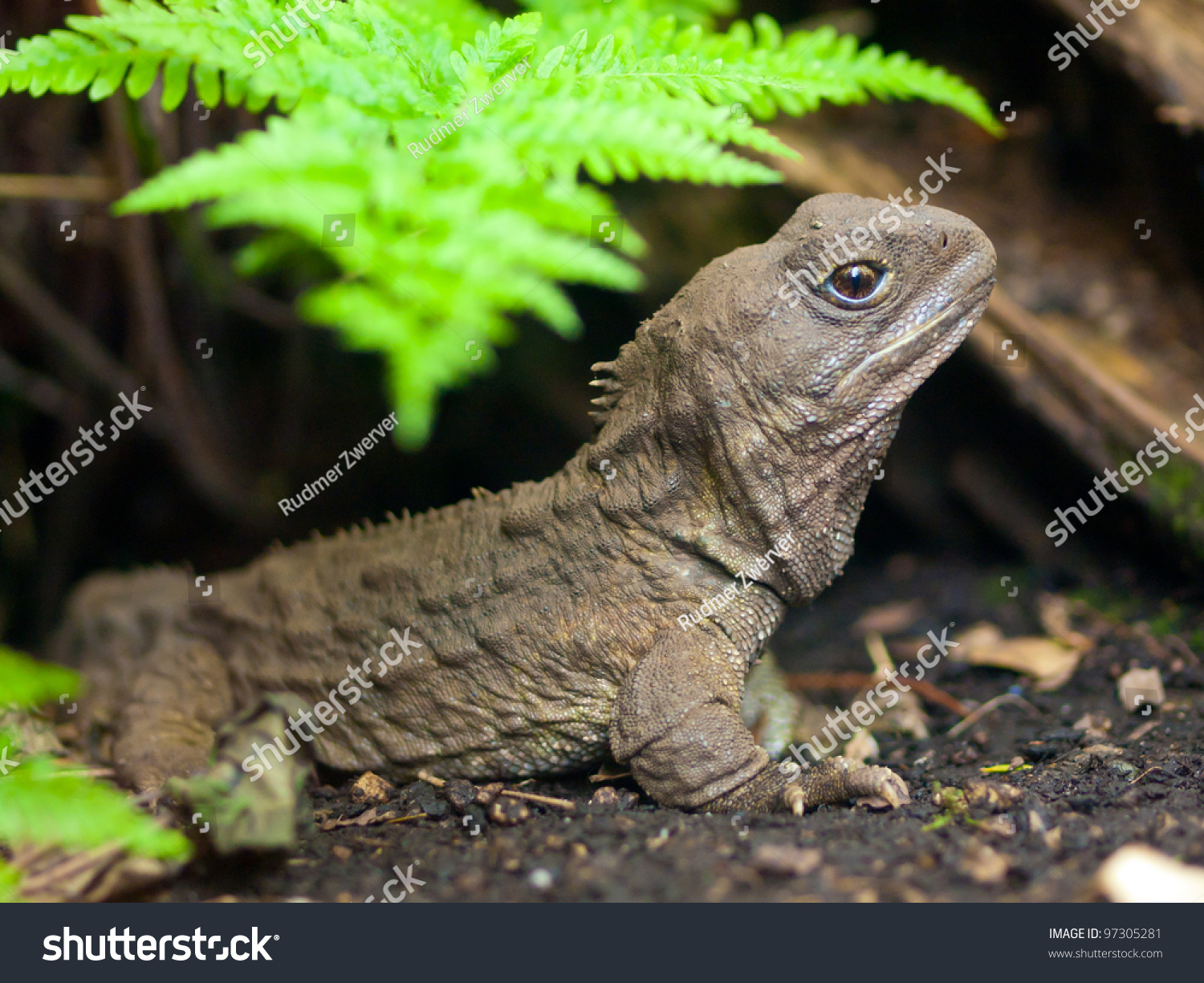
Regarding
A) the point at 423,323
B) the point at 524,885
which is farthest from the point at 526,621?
the point at 423,323

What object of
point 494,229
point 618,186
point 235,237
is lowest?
point 494,229

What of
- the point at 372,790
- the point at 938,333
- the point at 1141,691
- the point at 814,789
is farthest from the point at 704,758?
the point at 1141,691

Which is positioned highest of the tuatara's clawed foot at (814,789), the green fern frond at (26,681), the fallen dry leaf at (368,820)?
the green fern frond at (26,681)

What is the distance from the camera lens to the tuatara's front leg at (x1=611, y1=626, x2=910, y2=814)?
A: 4520mm

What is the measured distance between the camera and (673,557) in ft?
16.3

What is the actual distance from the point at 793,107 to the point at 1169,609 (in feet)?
14.4

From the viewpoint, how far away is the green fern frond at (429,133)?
3158 millimetres

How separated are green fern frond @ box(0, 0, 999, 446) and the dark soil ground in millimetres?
1956

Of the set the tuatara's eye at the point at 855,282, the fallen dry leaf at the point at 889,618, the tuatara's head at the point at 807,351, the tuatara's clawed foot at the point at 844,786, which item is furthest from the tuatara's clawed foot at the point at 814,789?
the fallen dry leaf at the point at 889,618

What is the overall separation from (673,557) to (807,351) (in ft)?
4.14

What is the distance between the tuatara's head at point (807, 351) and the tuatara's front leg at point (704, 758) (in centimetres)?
71

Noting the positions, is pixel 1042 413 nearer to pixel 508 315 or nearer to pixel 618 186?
pixel 618 186

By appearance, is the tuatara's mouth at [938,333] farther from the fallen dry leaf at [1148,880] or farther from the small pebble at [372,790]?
the small pebble at [372,790]

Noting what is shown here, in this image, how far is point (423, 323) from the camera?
125 inches
